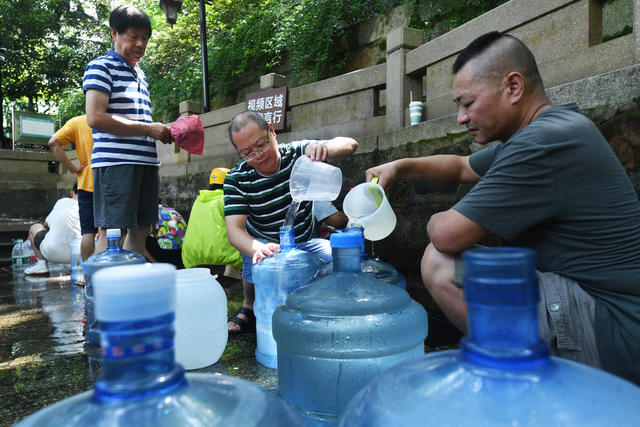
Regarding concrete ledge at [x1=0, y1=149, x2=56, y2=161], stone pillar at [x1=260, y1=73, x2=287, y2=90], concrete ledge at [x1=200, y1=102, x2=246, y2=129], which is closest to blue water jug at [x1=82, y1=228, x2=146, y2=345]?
stone pillar at [x1=260, y1=73, x2=287, y2=90]

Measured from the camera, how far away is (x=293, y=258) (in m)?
2.50

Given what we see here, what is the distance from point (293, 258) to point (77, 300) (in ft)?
11.1

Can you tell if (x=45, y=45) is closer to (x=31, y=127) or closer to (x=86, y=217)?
(x=31, y=127)

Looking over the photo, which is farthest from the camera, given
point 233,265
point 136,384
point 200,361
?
point 233,265

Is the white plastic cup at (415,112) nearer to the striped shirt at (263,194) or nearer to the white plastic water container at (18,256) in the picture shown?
the striped shirt at (263,194)

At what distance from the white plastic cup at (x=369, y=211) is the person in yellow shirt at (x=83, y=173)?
3.45 m

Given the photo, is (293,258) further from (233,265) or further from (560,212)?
(233,265)

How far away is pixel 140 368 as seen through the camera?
0.60 m

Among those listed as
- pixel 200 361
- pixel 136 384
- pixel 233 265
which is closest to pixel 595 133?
pixel 136 384

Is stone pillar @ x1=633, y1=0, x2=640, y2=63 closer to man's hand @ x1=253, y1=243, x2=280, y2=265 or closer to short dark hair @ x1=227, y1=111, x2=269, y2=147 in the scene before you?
short dark hair @ x1=227, y1=111, x2=269, y2=147

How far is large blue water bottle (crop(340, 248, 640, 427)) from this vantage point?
607 millimetres

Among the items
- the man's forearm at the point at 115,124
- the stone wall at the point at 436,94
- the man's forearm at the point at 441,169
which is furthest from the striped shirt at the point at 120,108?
the stone wall at the point at 436,94

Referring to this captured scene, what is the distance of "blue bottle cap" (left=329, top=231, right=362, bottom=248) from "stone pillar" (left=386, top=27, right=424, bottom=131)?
4.22 meters

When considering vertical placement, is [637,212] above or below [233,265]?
above
